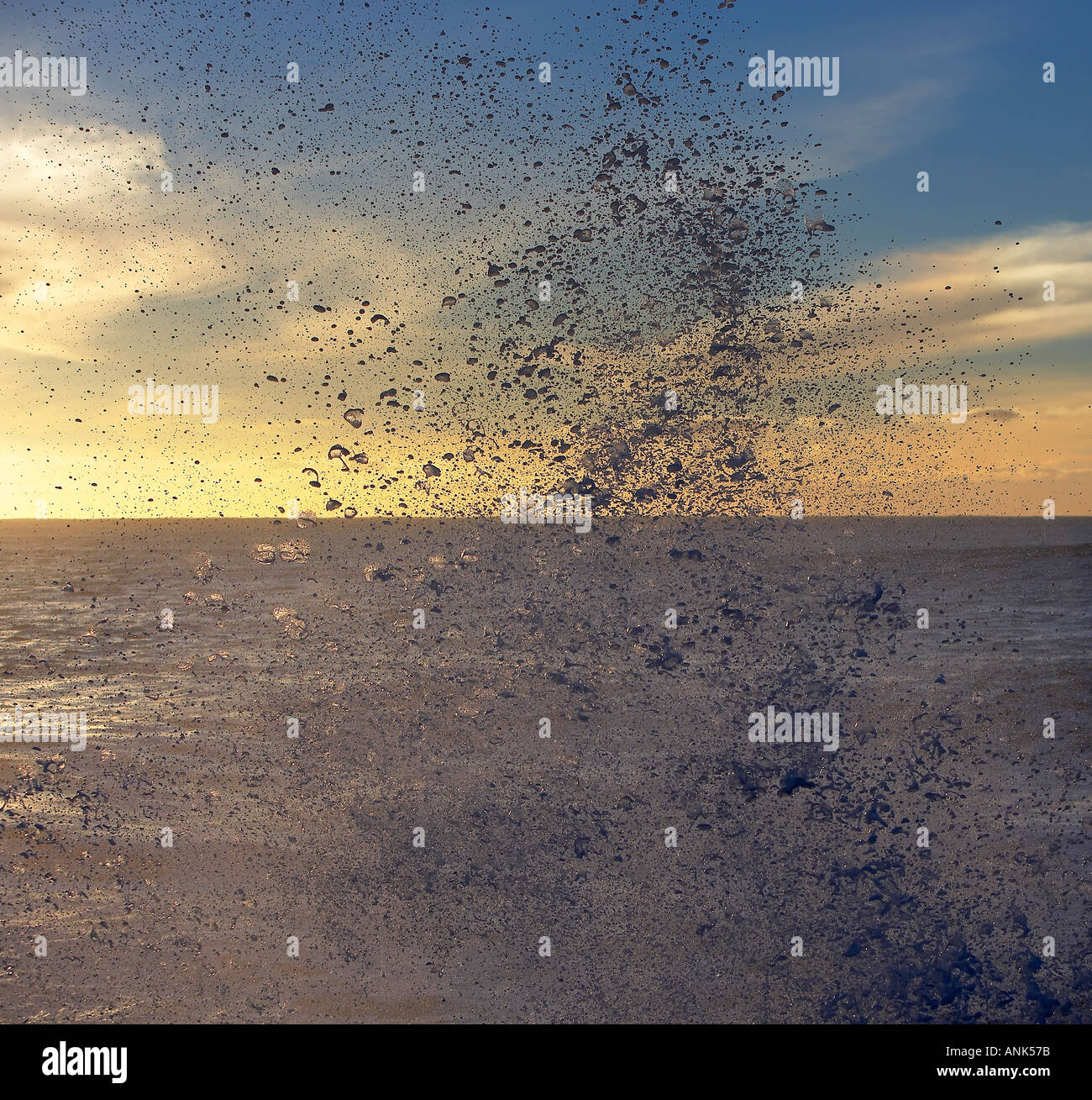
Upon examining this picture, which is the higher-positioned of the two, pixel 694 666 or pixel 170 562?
pixel 170 562

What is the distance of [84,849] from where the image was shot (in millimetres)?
7480

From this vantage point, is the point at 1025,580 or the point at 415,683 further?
the point at 1025,580

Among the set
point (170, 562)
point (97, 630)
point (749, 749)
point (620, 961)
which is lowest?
point (620, 961)

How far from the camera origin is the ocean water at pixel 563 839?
5301 millimetres

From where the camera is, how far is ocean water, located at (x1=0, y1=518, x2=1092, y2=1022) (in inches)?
209

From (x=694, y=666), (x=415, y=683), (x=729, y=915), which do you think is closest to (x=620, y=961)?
(x=729, y=915)

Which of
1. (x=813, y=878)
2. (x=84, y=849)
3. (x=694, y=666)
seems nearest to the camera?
(x=813, y=878)

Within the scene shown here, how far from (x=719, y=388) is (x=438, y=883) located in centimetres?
513

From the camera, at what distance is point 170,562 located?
66312mm

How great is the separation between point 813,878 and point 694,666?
383 inches

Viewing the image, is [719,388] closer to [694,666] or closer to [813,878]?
[813,878]

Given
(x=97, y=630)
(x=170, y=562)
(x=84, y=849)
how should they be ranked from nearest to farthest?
1. (x=84, y=849)
2. (x=97, y=630)
3. (x=170, y=562)

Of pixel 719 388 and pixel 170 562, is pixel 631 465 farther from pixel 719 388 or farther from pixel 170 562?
pixel 170 562

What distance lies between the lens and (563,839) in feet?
24.1
